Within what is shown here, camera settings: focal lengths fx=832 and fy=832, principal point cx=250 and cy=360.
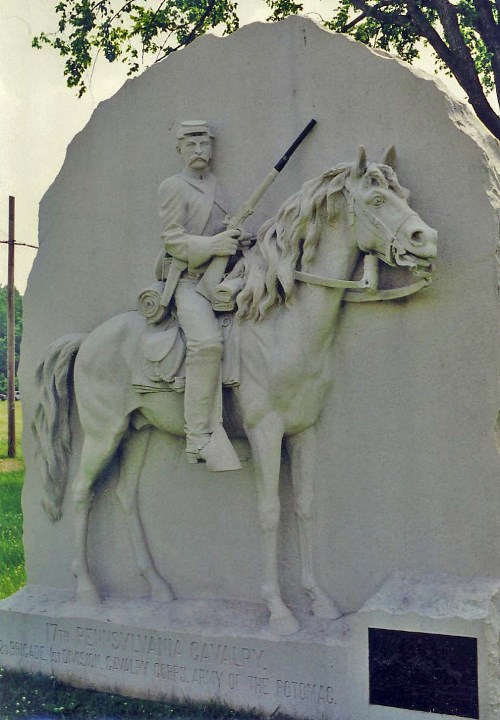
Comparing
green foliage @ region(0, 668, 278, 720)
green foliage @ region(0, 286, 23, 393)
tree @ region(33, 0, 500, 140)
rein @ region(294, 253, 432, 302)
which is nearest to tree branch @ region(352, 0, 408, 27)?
tree @ region(33, 0, 500, 140)

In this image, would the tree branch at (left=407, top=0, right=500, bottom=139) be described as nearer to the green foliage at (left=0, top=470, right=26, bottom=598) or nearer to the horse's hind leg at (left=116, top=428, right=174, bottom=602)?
the horse's hind leg at (left=116, top=428, right=174, bottom=602)

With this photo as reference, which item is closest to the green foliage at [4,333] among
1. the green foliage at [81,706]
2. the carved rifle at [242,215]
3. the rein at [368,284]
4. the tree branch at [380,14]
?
the tree branch at [380,14]

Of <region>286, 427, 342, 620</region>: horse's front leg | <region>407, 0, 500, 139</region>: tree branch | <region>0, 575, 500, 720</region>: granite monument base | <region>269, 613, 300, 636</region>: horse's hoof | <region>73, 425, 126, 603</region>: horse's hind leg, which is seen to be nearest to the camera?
<region>0, 575, 500, 720</region>: granite monument base

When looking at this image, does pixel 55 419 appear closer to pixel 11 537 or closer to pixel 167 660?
pixel 167 660

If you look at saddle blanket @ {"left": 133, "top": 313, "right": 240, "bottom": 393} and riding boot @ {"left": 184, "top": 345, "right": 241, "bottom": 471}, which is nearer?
riding boot @ {"left": 184, "top": 345, "right": 241, "bottom": 471}

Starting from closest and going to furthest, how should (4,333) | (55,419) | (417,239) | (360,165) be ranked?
(417,239) < (360,165) < (55,419) < (4,333)

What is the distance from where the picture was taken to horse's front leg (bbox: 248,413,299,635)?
4848 millimetres

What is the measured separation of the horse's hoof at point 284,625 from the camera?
480 cm

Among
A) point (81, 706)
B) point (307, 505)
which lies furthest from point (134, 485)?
point (81, 706)

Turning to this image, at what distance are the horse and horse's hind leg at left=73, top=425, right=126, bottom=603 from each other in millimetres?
224

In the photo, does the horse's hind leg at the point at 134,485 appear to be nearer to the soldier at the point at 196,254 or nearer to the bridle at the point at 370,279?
the soldier at the point at 196,254

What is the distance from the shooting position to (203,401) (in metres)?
4.83

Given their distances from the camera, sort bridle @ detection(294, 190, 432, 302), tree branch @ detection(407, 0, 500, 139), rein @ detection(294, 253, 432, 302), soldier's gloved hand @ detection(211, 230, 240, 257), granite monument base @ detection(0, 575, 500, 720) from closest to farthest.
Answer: granite monument base @ detection(0, 575, 500, 720)
bridle @ detection(294, 190, 432, 302)
rein @ detection(294, 253, 432, 302)
soldier's gloved hand @ detection(211, 230, 240, 257)
tree branch @ detection(407, 0, 500, 139)

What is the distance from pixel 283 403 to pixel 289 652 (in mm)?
1418
